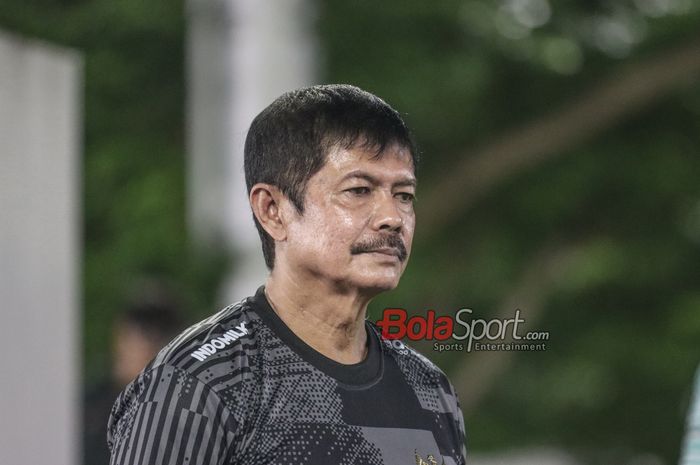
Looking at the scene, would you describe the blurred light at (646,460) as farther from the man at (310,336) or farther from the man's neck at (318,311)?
the man's neck at (318,311)

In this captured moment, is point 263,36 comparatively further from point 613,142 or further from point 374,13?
point 613,142

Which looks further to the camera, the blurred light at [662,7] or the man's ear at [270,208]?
the blurred light at [662,7]

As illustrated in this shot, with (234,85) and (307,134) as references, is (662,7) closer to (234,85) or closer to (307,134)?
(234,85)

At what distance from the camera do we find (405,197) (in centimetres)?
273

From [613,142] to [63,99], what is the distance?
646 cm

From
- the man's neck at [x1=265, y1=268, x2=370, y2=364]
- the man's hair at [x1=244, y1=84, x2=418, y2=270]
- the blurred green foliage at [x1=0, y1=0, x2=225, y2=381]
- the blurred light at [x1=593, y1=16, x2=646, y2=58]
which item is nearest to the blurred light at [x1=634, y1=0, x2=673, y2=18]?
the blurred light at [x1=593, y1=16, x2=646, y2=58]

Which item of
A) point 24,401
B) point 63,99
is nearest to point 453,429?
point 24,401

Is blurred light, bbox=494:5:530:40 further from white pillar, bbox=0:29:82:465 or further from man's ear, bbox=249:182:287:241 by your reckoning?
man's ear, bbox=249:182:287:241

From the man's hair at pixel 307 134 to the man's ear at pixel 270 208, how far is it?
15 millimetres

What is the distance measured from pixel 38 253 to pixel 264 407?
2.78 m

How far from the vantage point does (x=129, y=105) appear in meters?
10.6

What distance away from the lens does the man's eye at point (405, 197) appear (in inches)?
107

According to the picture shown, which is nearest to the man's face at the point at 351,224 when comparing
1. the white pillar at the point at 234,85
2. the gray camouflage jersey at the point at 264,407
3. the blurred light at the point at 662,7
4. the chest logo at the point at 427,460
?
the gray camouflage jersey at the point at 264,407

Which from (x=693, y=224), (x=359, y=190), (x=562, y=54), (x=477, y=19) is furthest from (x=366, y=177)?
(x=693, y=224)
